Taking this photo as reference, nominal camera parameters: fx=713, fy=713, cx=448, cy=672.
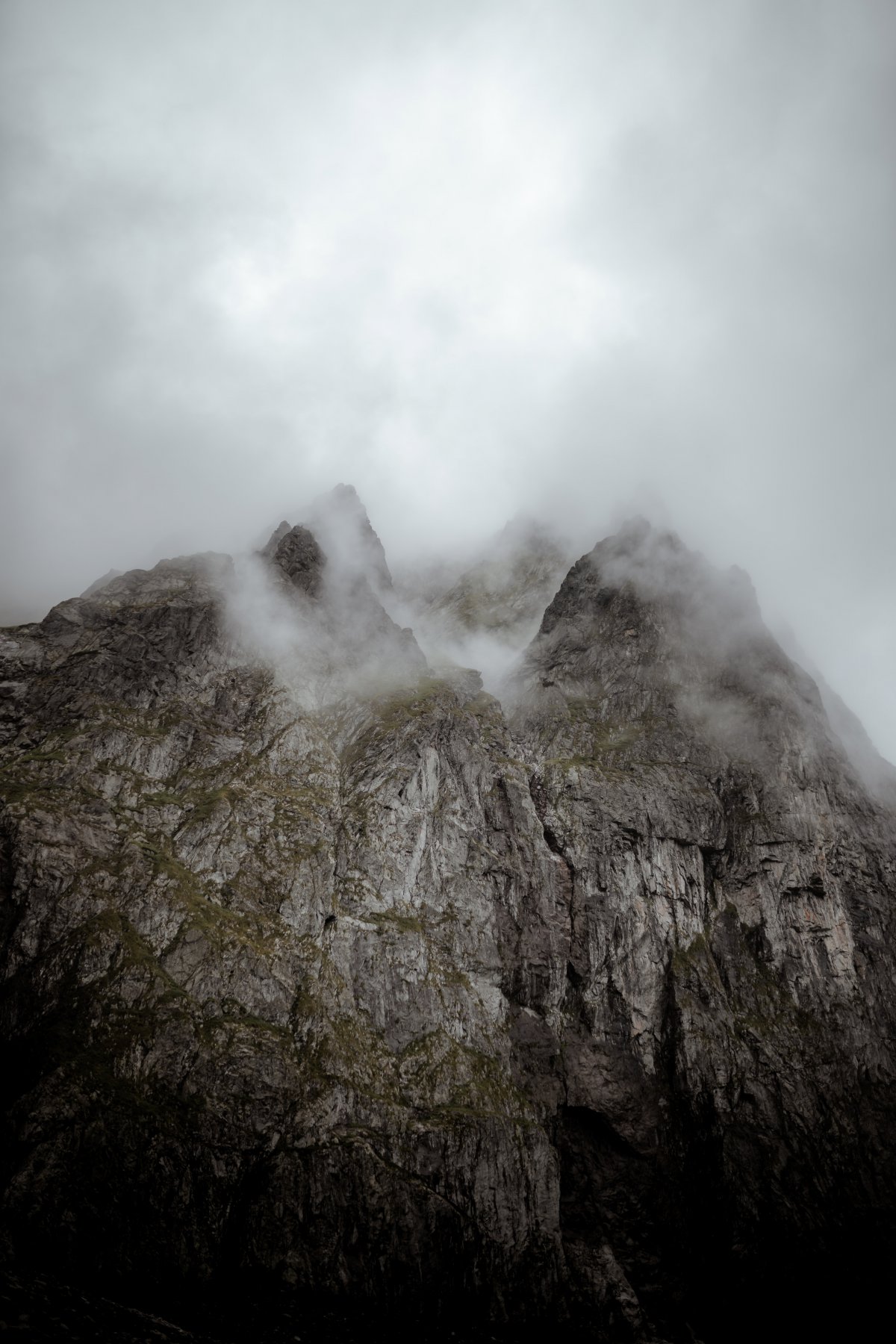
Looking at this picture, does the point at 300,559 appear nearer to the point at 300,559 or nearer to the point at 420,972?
the point at 300,559

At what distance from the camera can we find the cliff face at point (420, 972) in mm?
53031

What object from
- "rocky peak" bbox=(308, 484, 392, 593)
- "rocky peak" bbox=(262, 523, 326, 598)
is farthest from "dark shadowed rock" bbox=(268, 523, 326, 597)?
"rocky peak" bbox=(308, 484, 392, 593)

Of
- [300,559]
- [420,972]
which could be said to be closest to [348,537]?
[300,559]

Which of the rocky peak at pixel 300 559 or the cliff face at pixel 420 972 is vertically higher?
the rocky peak at pixel 300 559

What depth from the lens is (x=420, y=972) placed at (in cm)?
7188

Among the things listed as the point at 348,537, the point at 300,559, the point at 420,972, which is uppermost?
the point at 348,537

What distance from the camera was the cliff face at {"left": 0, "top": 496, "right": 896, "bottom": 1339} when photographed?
53.0m

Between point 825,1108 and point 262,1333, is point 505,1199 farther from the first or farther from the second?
point 825,1108

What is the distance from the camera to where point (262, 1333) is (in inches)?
1780

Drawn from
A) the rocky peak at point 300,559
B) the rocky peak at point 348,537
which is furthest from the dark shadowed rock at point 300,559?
the rocky peak at point 348,537

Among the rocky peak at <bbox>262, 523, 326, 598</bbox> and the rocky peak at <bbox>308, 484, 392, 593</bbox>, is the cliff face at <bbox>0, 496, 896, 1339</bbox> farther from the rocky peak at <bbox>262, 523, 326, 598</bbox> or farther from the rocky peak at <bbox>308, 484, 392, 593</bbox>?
the rocky peak at <bbox>308, 484, 392, 593</bbox>

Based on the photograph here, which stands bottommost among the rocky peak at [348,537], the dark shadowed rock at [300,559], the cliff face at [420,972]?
the cliff face at [420,972]

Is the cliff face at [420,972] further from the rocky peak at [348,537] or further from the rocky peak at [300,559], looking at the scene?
the rocky peak at [348,537]

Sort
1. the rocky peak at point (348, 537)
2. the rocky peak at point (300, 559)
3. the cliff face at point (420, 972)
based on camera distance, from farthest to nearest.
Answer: the rocky peak at point (348, 537)
the rocky peak at point (300, 559)
the cliff face at point (420, 972)
